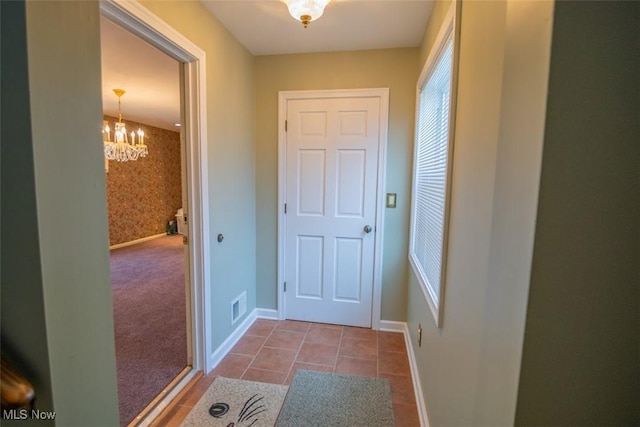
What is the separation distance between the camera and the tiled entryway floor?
1.84 metres

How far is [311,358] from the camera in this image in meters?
2.27

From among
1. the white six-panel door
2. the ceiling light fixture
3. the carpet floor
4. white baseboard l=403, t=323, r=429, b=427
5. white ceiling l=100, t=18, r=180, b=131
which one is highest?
white ceiling l=100, t=18, r=180, b=131

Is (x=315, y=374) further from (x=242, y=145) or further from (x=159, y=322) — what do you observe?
(x=242, y=145)

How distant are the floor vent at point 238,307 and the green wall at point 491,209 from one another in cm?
160

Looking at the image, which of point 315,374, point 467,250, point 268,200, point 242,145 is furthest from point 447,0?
point 315,374

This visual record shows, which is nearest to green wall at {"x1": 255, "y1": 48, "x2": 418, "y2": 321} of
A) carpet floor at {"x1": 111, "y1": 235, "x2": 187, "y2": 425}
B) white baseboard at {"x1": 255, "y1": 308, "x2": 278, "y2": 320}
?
white baseboard at {"x1": 255, "y1": 308, "x2": 278, "y2": 320}

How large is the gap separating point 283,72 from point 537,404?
277 cm

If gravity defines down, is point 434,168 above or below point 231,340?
above

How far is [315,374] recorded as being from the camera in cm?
208

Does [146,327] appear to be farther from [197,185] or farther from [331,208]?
[331,208]

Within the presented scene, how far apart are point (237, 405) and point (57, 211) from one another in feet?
5.37

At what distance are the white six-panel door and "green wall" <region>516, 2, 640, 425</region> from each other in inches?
82.2

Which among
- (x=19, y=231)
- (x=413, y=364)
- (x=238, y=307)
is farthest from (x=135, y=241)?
(x=19, y=231)

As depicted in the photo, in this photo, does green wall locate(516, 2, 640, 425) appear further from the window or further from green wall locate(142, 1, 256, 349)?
green wall locate(142, 1, 256, 349)
